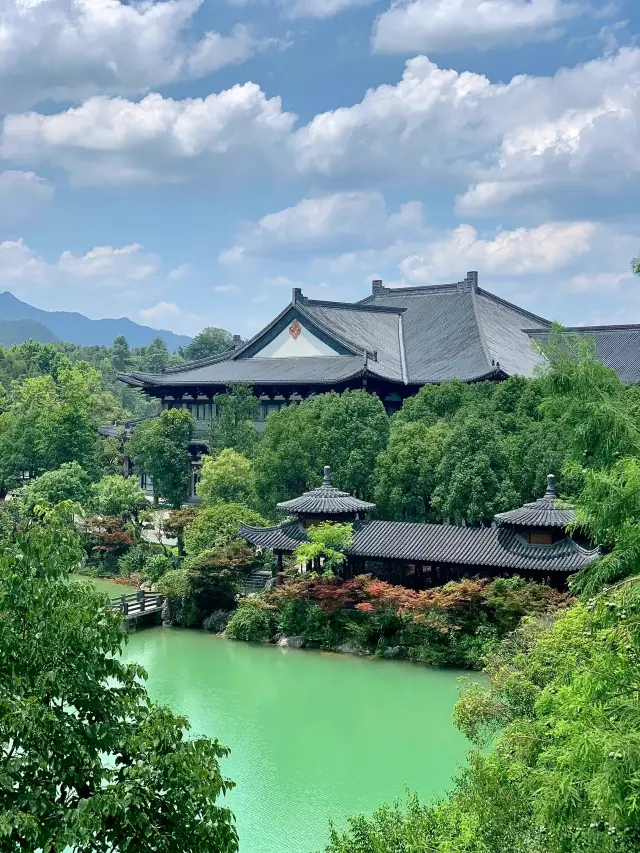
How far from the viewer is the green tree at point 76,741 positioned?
4422 mm

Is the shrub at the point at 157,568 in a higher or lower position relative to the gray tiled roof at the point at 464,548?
lower

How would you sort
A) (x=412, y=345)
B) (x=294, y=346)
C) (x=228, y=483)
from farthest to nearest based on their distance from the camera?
(x=412, y=345) → (x=294, y=346) → (x=228, y=483)

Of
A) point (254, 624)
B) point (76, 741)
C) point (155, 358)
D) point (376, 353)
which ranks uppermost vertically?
point (155, 358)

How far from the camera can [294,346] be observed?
31578 mm

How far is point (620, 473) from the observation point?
913cm

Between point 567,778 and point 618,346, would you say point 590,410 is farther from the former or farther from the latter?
point 618,346

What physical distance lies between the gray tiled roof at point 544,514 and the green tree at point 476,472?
1720 mm

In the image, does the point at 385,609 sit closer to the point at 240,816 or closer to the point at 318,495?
the point at 318,495

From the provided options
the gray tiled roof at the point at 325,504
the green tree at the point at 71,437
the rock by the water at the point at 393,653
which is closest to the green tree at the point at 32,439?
the green tree at the point at 71,437

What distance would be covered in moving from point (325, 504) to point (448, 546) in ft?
8.45

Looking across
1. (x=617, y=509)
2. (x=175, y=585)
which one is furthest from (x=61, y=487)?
(x=617, y=509)

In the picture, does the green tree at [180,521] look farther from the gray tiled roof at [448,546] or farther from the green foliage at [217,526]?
the gray tiled roof at [448,546]

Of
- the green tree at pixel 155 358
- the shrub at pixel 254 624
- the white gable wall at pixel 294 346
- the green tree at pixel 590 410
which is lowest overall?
the shrub at pixel 254 624

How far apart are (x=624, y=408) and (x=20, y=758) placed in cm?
807
